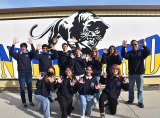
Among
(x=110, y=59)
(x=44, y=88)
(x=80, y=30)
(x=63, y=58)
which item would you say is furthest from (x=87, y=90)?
(x=80, y=30)

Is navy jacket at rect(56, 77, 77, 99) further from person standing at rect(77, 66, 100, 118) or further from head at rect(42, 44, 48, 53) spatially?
head at rect(42, 44, 48, 53)

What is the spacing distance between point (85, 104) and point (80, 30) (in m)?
4.15

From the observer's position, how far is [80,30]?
1013cm

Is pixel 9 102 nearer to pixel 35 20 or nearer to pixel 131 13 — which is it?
pixel 35 20

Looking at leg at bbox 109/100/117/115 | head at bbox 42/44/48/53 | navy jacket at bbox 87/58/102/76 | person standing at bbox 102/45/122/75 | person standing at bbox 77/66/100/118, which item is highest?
head at bbox 42/44/48/53

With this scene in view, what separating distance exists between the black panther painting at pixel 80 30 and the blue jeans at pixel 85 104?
3.62 meters

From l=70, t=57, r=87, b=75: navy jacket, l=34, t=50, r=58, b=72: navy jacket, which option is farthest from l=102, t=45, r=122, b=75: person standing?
l=34, t=50, r=58, b=72: navy jacket

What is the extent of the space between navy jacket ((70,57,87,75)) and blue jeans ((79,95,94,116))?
3.60ft

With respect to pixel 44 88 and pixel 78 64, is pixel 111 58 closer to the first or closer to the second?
pixel 78 64

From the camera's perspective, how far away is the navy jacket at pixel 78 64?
Answer: 24.9 feet

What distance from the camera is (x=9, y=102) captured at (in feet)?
27.2

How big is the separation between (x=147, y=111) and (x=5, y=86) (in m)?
5.51

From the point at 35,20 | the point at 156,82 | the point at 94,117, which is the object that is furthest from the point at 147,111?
the point at 35,20

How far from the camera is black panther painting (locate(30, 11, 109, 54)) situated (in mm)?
10102
